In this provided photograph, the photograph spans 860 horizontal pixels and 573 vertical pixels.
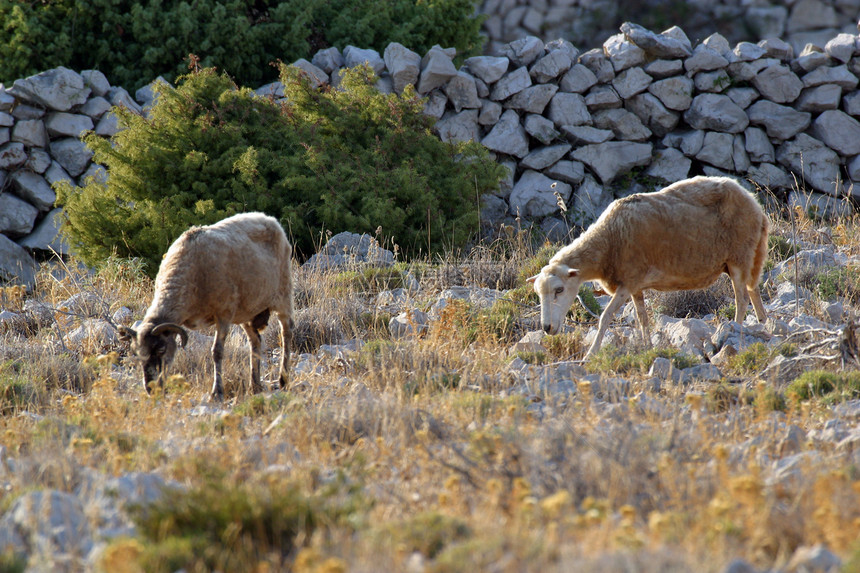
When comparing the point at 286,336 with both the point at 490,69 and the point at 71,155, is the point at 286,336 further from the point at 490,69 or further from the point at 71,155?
the point at 490,69

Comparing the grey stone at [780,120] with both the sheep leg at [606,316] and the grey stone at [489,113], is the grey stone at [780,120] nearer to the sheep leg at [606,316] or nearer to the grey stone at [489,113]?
the grey stone at [489,113]

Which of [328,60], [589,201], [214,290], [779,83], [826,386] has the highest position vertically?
[328,60]

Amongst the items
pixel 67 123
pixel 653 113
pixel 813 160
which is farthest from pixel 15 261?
pixel 813 160

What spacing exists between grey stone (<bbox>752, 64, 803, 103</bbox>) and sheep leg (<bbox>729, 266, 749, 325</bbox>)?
825 cm

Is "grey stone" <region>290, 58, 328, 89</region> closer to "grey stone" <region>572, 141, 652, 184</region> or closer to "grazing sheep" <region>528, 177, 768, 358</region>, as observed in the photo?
"grey stone" <region>572, 141, 652, 184</region>

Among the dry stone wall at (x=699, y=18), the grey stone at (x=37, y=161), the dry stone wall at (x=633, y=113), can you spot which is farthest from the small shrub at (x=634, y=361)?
the dry stone wall at (x=699, y=18)

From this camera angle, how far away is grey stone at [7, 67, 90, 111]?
44.4 ft

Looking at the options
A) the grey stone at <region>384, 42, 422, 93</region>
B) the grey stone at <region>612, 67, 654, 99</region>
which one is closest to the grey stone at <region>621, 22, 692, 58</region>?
the grey stone at <region>612, 67, 654, 99</region>

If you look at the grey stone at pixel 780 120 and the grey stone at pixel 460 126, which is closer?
the grey stone at pixel 460 126

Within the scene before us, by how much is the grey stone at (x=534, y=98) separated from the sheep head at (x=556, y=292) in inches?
296

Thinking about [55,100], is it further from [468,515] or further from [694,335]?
[468,515]

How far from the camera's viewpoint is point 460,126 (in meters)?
14.6

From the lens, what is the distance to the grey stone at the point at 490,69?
14.9 metres

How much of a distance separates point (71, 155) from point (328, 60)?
4740 mm
